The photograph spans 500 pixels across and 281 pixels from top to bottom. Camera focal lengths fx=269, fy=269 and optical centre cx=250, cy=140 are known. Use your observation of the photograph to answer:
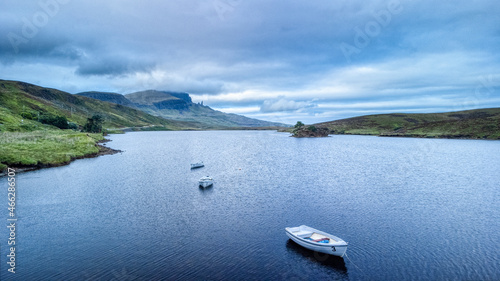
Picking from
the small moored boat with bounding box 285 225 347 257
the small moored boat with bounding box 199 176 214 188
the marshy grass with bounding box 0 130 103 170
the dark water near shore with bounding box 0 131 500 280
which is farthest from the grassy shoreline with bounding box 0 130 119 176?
the small moored boat with bounding box 285 225 347 257

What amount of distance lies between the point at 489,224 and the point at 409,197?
13.5 m

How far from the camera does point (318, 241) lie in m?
28.8

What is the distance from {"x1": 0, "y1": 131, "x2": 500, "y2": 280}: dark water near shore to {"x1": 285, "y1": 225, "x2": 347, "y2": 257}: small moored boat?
928 mm

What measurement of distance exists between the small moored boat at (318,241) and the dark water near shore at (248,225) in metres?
0.93

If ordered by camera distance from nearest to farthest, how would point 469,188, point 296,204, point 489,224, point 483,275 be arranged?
point 483,275
point 489,224
point 296,204
point 469,188

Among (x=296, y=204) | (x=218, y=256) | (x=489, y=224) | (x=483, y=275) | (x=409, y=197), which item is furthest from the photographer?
(x=409, y=197)

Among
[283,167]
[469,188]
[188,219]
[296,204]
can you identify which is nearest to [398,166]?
[469,188]

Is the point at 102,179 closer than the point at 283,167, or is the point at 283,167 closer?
the point at 102,179

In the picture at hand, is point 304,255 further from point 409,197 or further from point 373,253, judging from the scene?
point 409,197

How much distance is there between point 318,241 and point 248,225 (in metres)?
10.8

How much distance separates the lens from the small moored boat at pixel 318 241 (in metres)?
27.2

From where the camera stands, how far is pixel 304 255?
93.8 ft

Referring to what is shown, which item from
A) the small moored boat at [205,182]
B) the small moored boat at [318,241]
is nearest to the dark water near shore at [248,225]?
the small moored boat at [318,241]

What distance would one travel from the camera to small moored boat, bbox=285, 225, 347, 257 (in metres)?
27.2
